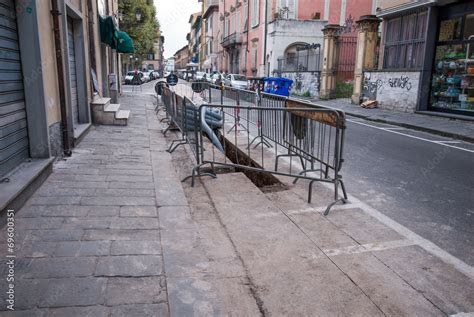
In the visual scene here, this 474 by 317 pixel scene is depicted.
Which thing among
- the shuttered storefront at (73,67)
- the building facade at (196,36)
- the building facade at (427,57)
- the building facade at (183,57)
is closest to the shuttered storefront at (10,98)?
the shuttered storefront at (73,67)

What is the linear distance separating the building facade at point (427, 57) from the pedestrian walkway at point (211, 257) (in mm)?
11488

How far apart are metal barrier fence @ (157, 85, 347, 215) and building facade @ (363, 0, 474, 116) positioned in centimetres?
881

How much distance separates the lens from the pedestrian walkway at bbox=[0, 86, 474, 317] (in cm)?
278

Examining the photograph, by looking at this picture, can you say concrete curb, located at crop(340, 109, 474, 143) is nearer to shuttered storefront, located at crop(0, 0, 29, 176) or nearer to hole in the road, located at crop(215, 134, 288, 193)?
hole in the road, located at crop(215, 134, 288, 193)

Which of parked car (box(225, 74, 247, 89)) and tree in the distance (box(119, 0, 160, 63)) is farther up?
tree in the distance (box(119, 0, 160, 63))

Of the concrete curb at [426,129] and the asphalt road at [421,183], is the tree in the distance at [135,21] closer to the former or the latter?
the concrete curb at [426,129]

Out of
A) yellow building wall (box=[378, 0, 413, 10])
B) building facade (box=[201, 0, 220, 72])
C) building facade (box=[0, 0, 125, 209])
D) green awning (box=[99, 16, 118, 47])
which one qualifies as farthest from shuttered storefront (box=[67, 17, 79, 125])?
building facade (box=[201, 0, 220, 72])

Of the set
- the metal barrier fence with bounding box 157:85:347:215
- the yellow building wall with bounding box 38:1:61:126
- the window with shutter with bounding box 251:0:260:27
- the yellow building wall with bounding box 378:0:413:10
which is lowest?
the metal barrier fence with bounding box 157:85:347:215

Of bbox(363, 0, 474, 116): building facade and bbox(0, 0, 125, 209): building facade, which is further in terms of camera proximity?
bbox(363, 0, 474, 116): building facade

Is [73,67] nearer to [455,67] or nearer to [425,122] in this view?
[425,122]

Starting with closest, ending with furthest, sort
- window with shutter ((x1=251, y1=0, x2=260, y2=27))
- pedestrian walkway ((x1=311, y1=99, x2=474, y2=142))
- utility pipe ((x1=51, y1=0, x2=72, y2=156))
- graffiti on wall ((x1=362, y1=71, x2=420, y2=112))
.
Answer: utility pipe ((x1=51, y1=0, x2=72, y2=156)), pedestrian walkway ((x1=311, y1=99, x2=474, y2=142)), graffiti on wall ((x1=362, y1=71, x2=420, y2=112)), window with shutter ((x1=251, y1=0, x2=260, y2=27))

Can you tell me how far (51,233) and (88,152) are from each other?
12.3ft

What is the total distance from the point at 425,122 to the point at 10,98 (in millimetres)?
12266

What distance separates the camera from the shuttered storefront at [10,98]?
4.64m
